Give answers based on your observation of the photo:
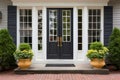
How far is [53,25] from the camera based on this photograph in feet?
43.9

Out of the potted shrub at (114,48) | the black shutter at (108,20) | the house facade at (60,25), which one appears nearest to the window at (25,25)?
the house facade at (60,25)

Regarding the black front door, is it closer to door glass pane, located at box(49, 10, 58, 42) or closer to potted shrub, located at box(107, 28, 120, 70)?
door glass pane, located at box(49, 10, 58, 42)

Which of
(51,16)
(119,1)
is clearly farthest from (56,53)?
(119,1)

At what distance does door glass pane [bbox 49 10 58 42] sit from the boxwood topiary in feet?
6.50

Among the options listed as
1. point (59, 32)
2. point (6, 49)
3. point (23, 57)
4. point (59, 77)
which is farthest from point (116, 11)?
point (6, 49)

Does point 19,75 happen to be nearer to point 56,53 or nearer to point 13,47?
point 13,47

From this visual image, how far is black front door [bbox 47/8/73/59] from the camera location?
13.3 m

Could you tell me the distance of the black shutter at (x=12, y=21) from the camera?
1305 cm

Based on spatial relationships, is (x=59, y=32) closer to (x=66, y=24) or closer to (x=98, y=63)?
(x=66, y=24)

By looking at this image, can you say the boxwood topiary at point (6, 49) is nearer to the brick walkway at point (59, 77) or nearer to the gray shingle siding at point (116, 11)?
the brick walkway at point (59, 77)

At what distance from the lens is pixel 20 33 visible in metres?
13.4

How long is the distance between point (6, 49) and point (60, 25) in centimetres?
293

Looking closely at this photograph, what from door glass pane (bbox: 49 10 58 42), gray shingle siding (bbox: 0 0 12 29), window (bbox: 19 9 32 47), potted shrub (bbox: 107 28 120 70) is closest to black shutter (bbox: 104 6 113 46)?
potted shrub (bbox: 107 28 120 70)

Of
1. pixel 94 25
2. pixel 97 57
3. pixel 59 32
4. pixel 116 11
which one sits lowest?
pixel 97 57
